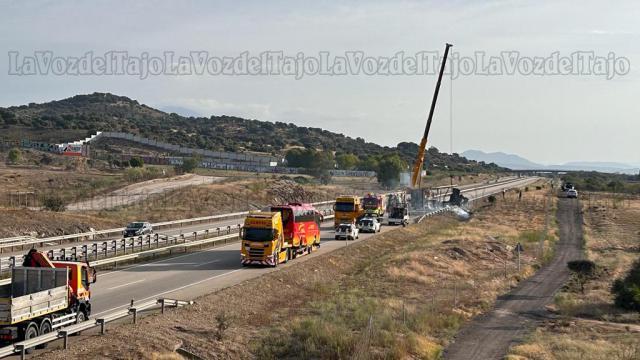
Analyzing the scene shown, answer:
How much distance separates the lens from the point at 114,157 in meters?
124

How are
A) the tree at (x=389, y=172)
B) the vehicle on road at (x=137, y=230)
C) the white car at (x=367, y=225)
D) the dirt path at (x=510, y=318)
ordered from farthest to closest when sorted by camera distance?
the tree at (x=389, y=172) < the white car at (x=367, y=225) < the vehicle on road at (x=137, y=230) < the dirt path at (x=510, y=318)

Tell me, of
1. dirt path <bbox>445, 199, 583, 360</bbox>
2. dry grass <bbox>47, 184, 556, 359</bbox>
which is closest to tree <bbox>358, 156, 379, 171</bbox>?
dirt path <bbox>445, 199, 583, 360</bbox>

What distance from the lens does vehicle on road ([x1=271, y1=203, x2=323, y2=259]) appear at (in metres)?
40.5

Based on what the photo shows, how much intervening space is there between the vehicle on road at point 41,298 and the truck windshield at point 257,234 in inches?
578

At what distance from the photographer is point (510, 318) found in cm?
2981

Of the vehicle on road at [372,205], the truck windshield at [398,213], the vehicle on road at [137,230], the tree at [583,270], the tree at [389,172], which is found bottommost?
the tree at [583,270]

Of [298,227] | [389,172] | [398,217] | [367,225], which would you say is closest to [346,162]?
[389,172]

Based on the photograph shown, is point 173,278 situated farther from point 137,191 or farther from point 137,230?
point 137,191

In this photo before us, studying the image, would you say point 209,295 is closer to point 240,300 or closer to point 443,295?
point 240,300

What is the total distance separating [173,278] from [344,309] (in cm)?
967

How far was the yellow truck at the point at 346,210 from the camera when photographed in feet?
204

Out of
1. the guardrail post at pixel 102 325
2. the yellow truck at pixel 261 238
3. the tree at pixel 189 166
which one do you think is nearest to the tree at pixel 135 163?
the tree at pixel 189 166

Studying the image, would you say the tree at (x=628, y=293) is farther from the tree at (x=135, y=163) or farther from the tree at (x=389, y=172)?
the tree at (x=389, y=172)

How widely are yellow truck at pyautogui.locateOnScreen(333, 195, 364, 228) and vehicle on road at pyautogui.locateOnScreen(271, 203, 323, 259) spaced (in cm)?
1597
